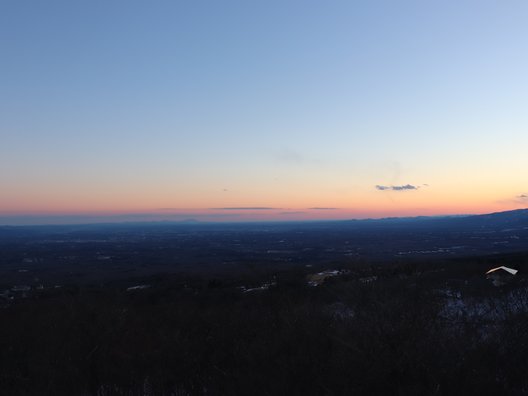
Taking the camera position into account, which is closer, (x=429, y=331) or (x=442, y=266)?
(x=429, y=331)

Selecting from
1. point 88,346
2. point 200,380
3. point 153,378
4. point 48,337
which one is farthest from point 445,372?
point 48,337

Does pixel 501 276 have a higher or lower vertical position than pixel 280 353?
lower

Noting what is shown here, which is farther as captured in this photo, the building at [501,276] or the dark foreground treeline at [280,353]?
the building at [501,276]

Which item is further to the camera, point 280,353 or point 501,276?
point 501,276

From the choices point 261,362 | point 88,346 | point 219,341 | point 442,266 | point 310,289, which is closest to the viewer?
point 261,362

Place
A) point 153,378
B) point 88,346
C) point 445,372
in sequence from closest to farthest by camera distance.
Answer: point 445,372
point 153,378
point 88,346

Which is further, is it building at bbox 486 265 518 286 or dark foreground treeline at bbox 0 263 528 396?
building at bbox 486 265 518 286

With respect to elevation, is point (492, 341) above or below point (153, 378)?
above

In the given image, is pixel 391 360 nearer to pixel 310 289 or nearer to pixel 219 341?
pixel 219 341
